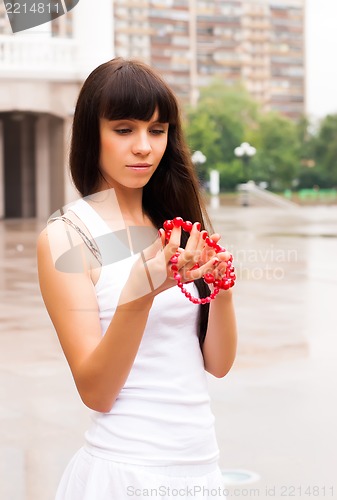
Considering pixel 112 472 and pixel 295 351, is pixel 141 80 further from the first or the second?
pixel 295 351

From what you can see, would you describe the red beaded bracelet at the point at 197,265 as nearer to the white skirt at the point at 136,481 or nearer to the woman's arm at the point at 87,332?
the woman's arm at the point at 87,332

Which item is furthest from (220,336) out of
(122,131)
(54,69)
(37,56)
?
(37,56)

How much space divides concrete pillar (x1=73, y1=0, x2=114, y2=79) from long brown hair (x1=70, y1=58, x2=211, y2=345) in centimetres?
1891

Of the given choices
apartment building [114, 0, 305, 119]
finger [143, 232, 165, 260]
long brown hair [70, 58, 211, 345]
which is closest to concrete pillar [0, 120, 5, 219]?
long brown hair [70, 58, 211, 345]

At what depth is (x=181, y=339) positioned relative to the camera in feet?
5.15

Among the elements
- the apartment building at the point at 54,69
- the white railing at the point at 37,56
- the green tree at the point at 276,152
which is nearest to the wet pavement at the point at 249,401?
the apartment building at the point at 54,69

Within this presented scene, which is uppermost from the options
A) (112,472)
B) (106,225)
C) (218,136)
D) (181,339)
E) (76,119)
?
A: (76,119)

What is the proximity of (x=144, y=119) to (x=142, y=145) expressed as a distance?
49 millimetres

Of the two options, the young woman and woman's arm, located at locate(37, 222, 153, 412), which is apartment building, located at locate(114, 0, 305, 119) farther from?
woman's arm, located at locate(37, 222, 153, 412)

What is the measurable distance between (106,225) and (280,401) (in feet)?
9.65

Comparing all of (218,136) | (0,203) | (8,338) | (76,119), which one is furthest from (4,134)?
(218,136)

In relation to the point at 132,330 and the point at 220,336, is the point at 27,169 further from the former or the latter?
the point at 132,330

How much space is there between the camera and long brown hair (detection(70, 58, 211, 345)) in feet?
5.01

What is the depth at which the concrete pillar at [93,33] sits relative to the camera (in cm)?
2050
